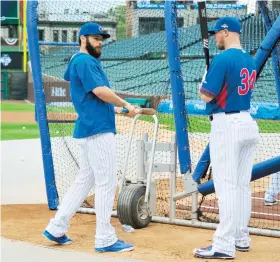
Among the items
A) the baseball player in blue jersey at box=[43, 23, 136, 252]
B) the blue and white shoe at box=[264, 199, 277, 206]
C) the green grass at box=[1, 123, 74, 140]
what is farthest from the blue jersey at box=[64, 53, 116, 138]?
the green grass at box=[1, 123, 74, 140]

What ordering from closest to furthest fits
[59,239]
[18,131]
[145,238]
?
1. [59,239]
2. [145,238]
3. [18,131]

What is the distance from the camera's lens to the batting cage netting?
814 cm

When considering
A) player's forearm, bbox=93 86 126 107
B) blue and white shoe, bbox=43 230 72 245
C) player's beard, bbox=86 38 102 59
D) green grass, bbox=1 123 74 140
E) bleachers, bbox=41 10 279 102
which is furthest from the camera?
green grass, bbox=1 123 74 140

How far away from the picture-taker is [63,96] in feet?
32.6

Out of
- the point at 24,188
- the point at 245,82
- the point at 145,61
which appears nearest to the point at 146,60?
the point at 145,61

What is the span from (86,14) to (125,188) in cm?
253

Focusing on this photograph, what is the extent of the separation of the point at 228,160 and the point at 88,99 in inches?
48.6

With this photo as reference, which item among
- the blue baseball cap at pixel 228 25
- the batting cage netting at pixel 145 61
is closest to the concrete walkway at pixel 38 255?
the batting cage netting at pixel 145 61

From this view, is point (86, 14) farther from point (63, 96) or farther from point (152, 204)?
point (152, 204)

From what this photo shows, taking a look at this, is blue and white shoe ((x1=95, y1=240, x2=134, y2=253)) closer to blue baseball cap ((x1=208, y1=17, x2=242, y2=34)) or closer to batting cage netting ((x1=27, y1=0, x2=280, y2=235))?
batting cage netting ((x1=27, y1=0, x2=280, y2=235))

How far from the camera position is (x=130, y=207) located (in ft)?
22.8

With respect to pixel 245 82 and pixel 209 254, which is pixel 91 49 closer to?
pixel 245 82

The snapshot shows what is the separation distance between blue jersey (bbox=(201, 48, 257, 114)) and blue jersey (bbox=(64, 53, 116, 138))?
33.6 inches

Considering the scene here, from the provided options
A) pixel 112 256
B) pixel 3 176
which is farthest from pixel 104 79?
pixel 3 176
